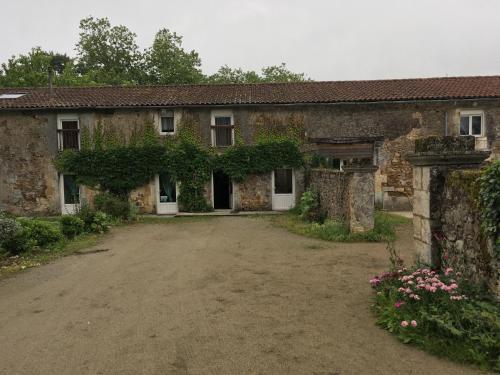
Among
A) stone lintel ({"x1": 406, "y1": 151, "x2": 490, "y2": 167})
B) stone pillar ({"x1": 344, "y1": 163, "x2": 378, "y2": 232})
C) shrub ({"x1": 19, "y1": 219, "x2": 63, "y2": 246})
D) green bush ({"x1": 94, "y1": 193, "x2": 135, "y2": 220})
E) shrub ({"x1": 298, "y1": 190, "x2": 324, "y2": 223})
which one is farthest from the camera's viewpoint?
green bush ({"x1": 94, "y1": 193, "x2": 135, "y2": 220})

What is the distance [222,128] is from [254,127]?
1.57 metres

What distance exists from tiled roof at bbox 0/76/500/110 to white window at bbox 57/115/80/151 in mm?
792

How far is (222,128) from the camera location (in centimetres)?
1922

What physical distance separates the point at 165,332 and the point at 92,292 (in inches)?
102

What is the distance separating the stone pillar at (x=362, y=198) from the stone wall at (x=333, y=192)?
47cm

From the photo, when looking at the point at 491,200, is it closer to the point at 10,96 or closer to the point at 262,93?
the point at 262,93

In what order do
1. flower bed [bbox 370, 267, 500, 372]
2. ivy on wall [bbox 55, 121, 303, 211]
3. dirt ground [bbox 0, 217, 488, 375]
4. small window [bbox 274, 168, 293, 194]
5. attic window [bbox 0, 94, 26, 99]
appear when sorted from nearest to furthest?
flower bed [bbox 370, 267, 500, 372], dirt ground [bbox 0, 217, 488, 375], ivy on wall [bbox 55, 121, 303, 211], small window [bbox 274, 168, 293, 194], attic window [bbox 0, 94, 26, 99]

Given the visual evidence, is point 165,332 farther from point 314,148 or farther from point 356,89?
point 356,89

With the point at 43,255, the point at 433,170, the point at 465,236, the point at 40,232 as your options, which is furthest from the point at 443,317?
the point at 40,232

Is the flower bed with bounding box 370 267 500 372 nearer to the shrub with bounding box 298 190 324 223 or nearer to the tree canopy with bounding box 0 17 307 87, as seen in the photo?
the shrub with bounding box 298 190 324 223

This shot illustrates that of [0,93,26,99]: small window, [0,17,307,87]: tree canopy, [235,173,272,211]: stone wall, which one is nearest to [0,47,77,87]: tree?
[0,17,307,87]: tree canopy

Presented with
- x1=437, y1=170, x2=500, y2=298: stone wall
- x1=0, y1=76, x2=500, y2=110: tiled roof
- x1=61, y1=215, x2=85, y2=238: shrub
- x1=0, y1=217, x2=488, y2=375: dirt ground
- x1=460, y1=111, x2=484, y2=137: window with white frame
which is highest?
x1=0, y1=76, x2=500, y2=110: tiled roof

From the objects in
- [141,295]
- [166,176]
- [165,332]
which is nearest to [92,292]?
[141,295]

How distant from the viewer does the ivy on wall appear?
61.2 ft
